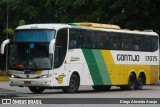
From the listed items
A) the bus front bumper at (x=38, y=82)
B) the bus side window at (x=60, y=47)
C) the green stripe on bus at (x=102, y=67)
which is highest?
the bus side window at (x=60, y=47)

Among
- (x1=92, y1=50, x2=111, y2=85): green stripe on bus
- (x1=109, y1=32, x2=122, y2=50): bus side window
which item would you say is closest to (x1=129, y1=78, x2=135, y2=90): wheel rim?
(x1=109, y1=32, x2=122, y2=50): bus side window

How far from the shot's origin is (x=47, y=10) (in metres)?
52.6

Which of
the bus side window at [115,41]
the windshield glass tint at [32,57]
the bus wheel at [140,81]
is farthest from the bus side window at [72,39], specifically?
the bus wheel at [140,81]

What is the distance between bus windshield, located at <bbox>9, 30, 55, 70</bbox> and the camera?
28.5m

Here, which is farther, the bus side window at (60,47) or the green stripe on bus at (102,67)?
the green stripe on bus at (102,67)

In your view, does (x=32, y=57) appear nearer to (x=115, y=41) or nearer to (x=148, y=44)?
(x=115, y=41)

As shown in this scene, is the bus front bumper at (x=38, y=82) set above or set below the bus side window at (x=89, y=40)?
below

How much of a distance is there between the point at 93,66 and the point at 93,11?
57.8ft

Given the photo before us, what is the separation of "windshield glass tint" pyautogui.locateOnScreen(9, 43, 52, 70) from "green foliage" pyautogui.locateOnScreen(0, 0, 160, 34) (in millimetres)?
17942

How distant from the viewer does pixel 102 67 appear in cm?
3222

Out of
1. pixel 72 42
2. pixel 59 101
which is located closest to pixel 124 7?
pixel 72 42

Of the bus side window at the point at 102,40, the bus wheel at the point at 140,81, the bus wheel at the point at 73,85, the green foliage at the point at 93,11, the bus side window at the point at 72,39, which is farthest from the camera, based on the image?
the green foliage at the point at 93,11

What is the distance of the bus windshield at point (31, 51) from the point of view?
2850 centimetres

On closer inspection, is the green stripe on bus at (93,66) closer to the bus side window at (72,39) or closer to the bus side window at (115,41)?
the bus side window at (72,39)
